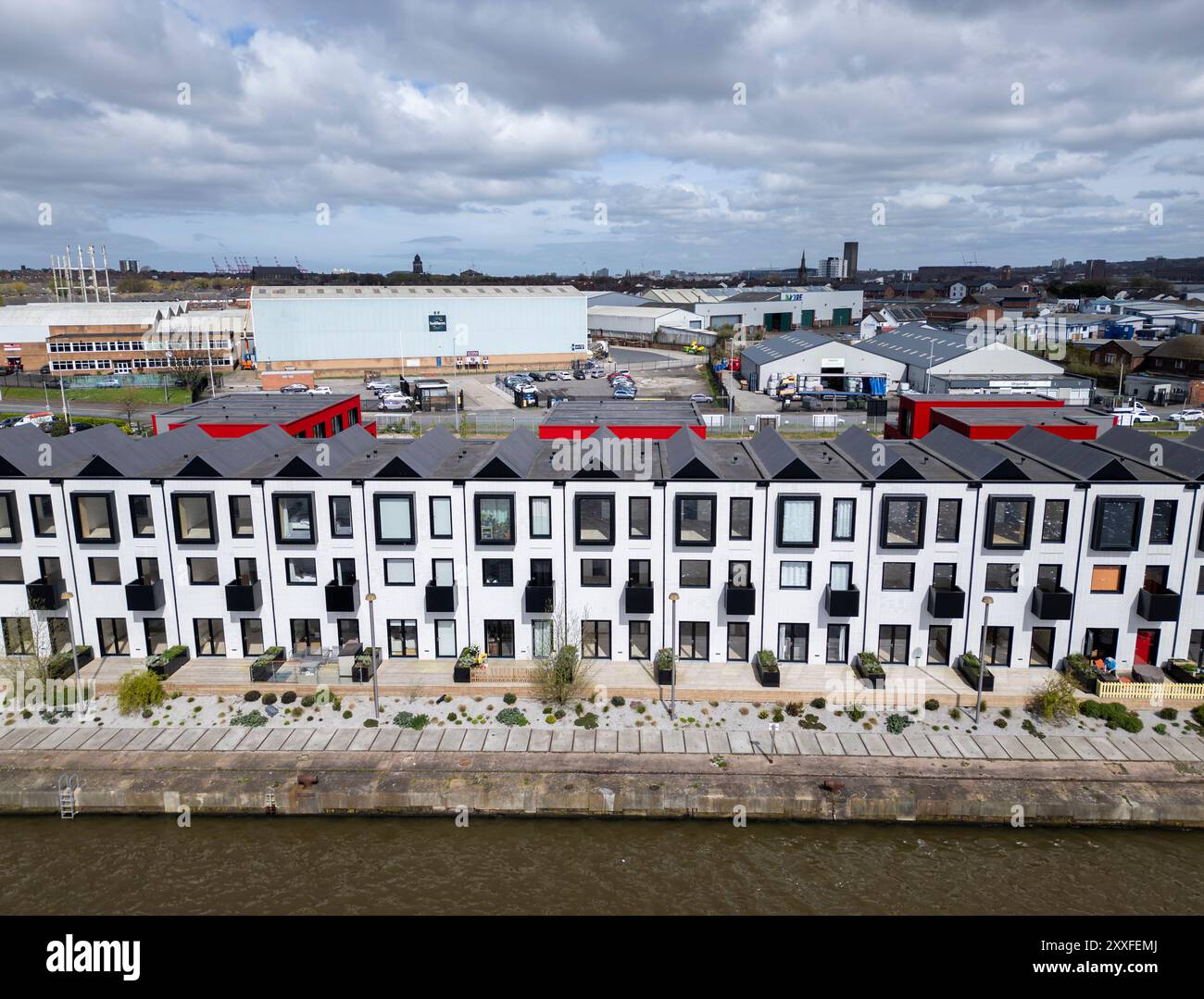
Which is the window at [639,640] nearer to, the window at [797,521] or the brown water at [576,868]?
the window at [797,521]

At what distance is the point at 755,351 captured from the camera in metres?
95.0

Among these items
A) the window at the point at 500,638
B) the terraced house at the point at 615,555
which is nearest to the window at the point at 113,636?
the terraced house at the point at 615,555

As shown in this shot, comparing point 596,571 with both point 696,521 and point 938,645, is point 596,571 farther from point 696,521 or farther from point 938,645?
point 938,645

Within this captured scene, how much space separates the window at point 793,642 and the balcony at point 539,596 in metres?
8.68

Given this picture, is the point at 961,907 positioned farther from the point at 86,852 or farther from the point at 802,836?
the point at 86,852

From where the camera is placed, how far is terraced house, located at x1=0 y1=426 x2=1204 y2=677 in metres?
30.0

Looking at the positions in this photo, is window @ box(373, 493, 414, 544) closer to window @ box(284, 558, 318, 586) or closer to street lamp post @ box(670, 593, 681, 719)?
window @ box(284, 558, 318, 586)

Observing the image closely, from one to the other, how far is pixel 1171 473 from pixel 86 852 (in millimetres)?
37660

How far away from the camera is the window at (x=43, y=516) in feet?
101

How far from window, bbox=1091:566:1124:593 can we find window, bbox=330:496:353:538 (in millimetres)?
27246

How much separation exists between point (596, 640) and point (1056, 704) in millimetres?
15990

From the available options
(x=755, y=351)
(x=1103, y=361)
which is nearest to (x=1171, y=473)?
(x=755, y=351)

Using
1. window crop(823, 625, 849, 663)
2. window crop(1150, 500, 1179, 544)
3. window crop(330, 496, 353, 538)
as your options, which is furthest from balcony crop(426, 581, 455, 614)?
window crop(1150, 500, 1179, 544)
